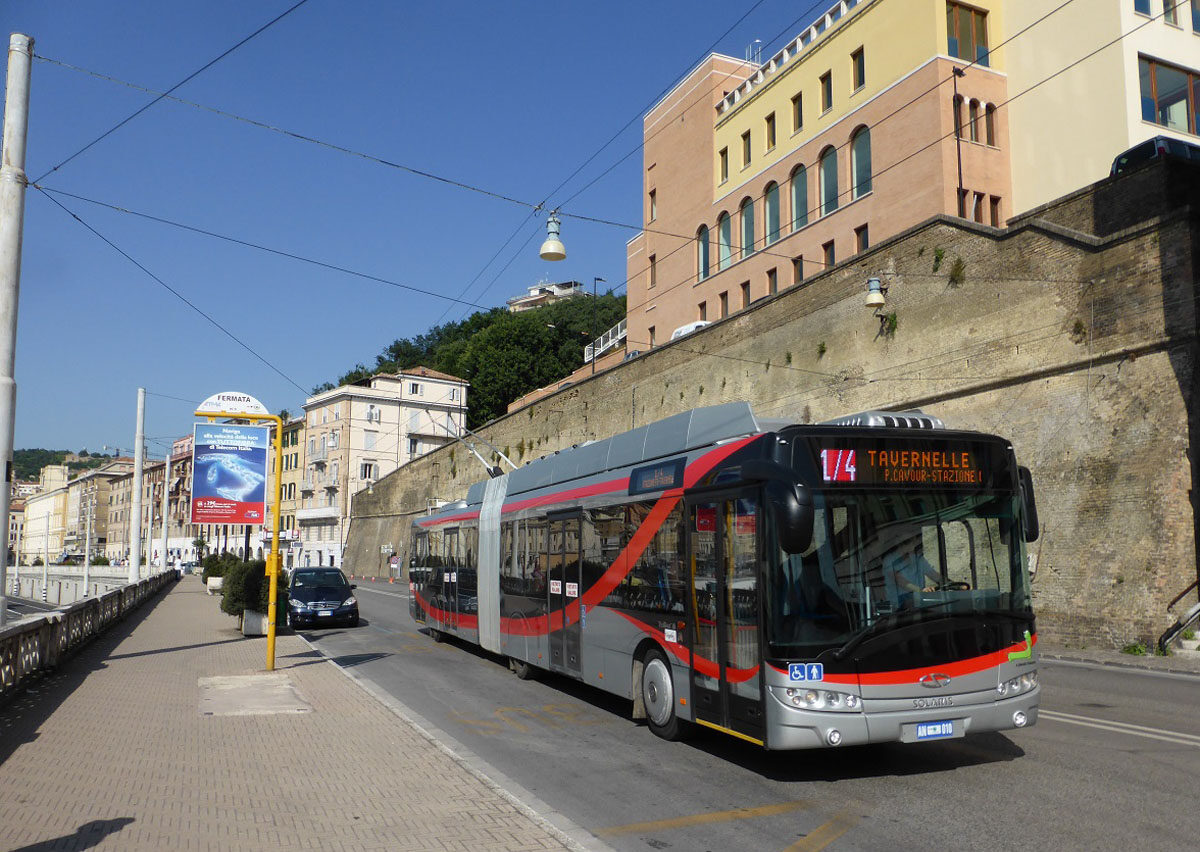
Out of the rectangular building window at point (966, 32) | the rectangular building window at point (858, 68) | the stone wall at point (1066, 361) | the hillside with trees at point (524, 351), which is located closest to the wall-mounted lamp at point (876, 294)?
the stone wall at point (1066, 361)

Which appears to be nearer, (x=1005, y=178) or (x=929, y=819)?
(x=929, y=819)

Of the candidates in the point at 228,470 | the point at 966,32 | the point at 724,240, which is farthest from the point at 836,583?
the point at 724,240

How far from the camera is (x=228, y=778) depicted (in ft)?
25.1

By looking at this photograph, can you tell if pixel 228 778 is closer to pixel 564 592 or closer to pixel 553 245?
pixel 564 592

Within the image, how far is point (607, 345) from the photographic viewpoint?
200 ft

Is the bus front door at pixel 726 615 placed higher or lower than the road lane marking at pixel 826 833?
higher

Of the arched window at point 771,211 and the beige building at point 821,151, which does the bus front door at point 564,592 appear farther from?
the arched window at point 771,211

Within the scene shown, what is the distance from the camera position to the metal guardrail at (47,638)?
11.2m

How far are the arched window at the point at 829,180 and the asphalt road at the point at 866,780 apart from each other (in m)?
27.4

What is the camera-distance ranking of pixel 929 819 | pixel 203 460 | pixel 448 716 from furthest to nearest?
pixel 203 460 < pixel 448 716 < pixel 929 819

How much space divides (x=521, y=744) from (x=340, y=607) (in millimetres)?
15198

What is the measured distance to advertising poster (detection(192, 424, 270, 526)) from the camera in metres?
16.9

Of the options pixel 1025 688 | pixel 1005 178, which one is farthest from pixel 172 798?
pixel 1005 178

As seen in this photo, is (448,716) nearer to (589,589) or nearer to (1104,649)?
(589,589)
